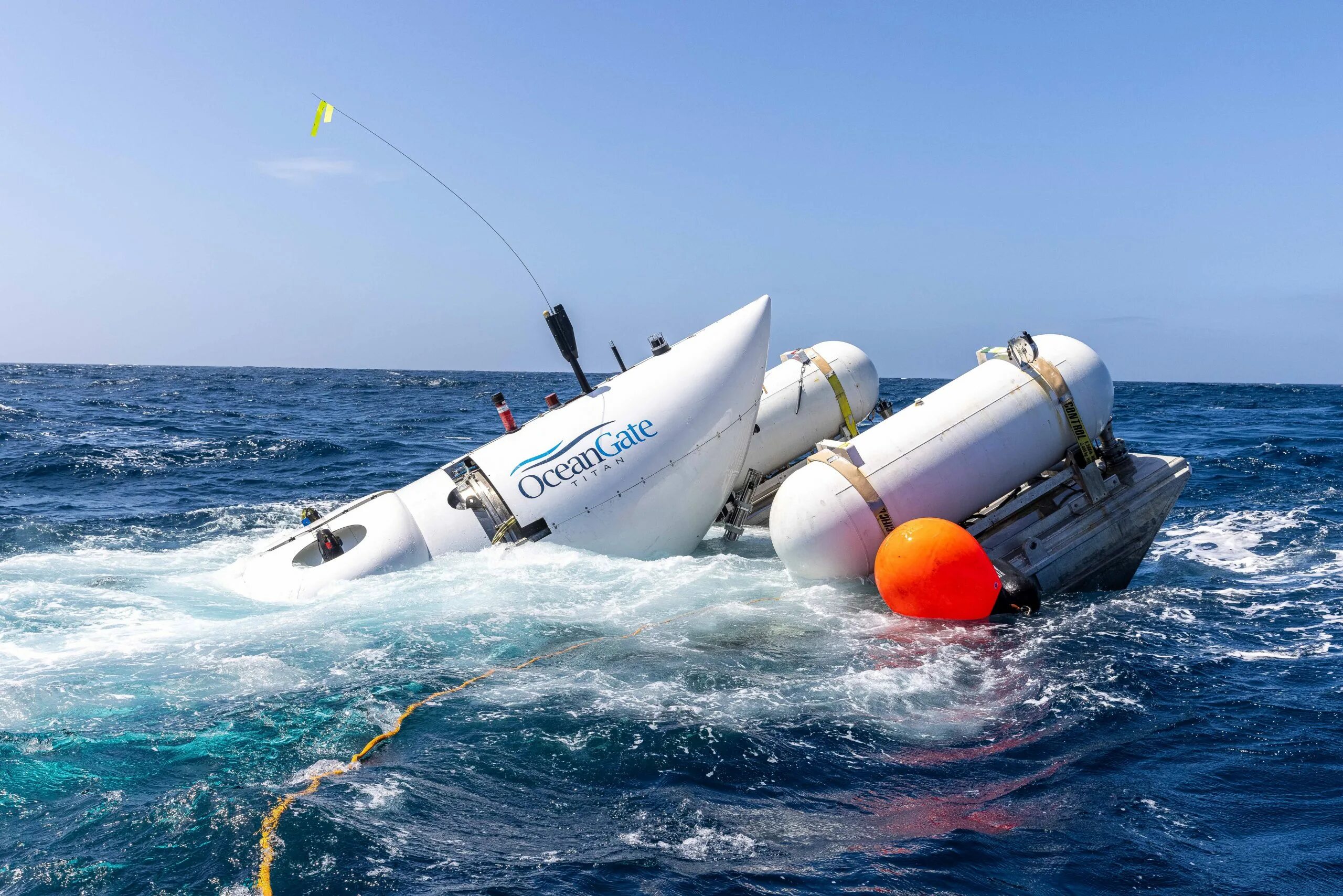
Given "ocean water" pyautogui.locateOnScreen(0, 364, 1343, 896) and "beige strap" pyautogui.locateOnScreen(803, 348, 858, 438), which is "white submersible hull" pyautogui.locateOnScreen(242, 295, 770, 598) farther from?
"beige strap" pyautogui.locateOnScreen(803, 348, 858, 438)

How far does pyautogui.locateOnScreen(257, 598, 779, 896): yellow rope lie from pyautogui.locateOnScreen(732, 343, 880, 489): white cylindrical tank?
10.1 ft

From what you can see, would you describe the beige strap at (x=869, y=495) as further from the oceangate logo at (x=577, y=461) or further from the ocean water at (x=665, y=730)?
the oceangate logo at (x=577, y=461)

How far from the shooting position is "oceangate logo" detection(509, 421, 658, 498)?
1010 cm

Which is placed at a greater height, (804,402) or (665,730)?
(804,402)

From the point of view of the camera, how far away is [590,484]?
10.1 m

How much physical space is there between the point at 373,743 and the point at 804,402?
7.67 meters

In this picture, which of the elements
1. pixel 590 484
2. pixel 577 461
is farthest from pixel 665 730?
pixel 577 461

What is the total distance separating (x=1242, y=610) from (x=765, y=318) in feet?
20.1

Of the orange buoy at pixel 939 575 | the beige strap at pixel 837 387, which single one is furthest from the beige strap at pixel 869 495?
the beige strap at pixel 837 387

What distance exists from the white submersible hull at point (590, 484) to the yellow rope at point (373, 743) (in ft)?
6.26

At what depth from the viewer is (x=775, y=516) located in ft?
31.7

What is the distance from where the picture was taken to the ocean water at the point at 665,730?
437cm

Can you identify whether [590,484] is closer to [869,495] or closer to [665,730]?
[869,495]

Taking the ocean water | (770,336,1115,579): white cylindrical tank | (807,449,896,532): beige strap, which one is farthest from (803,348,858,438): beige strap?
(807,449,896,532): beige strap
